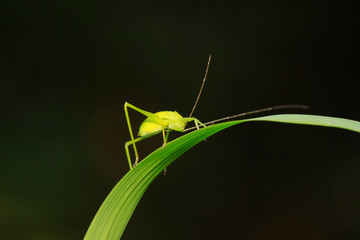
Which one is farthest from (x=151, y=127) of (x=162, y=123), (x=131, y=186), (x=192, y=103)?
(x=192, y=103)

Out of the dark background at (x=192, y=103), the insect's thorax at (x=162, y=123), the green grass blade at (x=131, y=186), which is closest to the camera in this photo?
the green grass blade at (x=131, y=186)

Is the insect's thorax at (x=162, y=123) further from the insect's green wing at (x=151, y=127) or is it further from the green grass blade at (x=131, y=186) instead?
the green grass blade at (x=131, y=186)

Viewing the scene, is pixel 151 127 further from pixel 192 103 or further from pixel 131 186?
pixel 192 103

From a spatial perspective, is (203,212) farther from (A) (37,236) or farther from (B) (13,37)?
(B) (13,37)

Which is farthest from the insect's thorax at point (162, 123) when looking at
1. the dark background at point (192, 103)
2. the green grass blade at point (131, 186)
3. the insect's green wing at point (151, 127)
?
the dark background at point (192, 103)

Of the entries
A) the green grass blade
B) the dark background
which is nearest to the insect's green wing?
the green grass blade

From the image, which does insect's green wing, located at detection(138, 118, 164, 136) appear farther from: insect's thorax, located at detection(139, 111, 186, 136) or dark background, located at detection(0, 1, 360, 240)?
dark background, located at detection(0, 1, 360, 240)

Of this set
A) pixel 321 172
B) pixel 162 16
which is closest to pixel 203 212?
pixel 321 172
